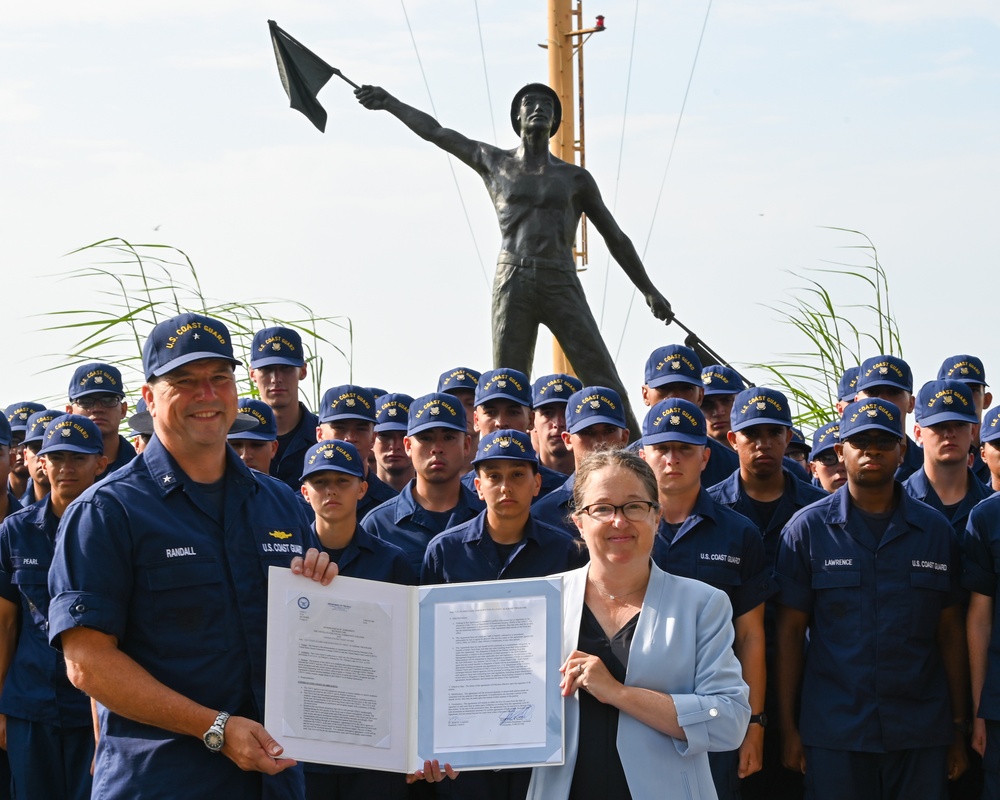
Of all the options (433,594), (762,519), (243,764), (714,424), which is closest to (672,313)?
(714,424)

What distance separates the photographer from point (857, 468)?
5578 mm

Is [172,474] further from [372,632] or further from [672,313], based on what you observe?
[672,313]

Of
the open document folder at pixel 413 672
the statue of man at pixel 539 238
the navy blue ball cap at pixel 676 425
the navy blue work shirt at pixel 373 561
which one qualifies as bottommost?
the open document folder at pixel 413 672

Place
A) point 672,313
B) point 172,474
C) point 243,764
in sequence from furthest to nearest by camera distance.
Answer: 1. point 672,313
2. point 172,474
3. point 243,764

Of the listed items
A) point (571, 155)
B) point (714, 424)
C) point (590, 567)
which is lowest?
point (590, 567)

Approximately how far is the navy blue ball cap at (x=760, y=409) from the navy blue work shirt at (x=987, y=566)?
1.11 metres

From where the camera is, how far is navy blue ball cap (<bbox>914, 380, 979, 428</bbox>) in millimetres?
6199

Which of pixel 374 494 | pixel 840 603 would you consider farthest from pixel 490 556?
pixel 374 494

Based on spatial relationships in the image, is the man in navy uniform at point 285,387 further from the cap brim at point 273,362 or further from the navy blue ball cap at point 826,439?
the navy blue ball cap at point 826,439

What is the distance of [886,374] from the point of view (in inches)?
278

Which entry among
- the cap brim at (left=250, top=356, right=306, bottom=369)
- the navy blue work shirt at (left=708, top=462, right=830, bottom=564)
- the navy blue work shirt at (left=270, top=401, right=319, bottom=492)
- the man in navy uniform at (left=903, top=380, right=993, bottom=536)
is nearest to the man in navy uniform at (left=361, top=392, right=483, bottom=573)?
the navy blue work shirt at (left=708, top=462, right=830, bottom=564)

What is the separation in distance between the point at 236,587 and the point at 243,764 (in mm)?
485

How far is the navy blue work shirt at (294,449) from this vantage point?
25.1 ft

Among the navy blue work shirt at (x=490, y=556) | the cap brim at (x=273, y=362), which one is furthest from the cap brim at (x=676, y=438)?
the cap brim at (x=273, y=362)
